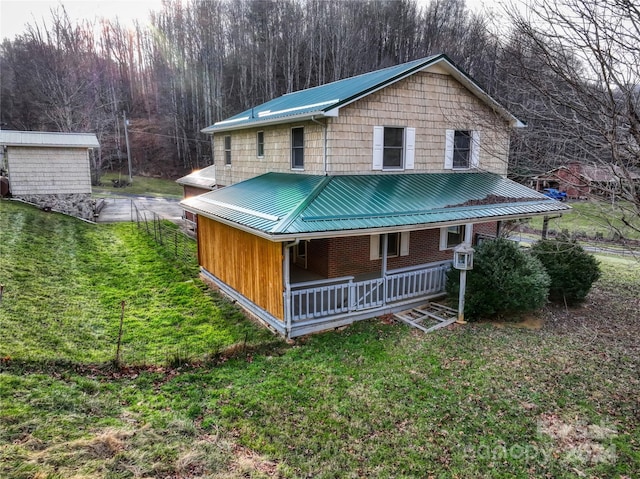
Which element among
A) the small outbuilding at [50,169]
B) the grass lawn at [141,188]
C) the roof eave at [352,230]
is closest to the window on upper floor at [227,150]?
the roof eave at [352,230]

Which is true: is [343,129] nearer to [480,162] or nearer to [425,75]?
[425,75]

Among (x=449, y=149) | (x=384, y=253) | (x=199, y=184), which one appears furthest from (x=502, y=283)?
(x=199, y=184)

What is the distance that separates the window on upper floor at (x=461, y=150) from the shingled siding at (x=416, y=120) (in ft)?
0.71

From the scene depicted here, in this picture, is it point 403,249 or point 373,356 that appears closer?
point 373,356

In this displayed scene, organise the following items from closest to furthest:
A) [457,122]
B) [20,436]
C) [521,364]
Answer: [20,436] < [521,364] < [457,122]

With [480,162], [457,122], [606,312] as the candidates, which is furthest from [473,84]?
[606,312]

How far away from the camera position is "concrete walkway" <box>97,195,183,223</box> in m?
24.6

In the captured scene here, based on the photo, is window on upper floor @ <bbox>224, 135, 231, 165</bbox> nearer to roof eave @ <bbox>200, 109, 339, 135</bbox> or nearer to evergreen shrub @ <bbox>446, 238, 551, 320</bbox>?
roof eave @ <bbox>200, 109, 339, 135</bbox>

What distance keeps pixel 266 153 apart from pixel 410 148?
5454 mm

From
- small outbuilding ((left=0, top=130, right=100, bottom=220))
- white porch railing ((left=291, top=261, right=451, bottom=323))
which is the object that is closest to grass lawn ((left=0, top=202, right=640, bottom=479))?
white porch railing ((left=291, top=261, right=451, bottom=323))

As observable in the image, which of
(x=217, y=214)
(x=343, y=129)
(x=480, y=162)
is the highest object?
(x=343, y=129)

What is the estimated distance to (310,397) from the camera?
6945 mm

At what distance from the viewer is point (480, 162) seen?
1500 cm

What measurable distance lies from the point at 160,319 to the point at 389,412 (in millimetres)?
6654
